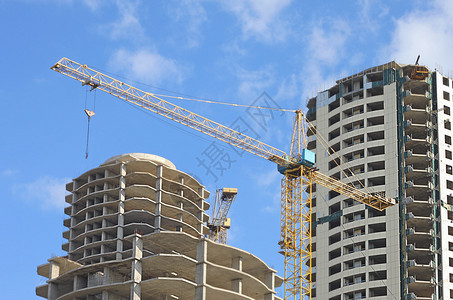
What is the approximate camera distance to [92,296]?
119 meters

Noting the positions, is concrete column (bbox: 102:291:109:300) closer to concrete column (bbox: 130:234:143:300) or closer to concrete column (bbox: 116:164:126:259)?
concrete column (bbox: 130:234:143:300)

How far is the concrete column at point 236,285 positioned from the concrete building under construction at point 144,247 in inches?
4.6

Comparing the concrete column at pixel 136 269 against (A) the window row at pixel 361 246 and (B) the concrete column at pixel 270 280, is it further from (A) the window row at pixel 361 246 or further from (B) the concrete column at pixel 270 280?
(A) the window row at pixel 361 246

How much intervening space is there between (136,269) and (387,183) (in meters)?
58.2

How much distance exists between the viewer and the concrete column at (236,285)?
117 m

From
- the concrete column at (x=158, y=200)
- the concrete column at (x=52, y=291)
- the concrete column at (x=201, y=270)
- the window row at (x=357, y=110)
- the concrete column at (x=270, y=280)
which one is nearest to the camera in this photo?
the concrete column at (x=201, y=270)

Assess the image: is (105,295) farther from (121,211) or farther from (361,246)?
(361,246)

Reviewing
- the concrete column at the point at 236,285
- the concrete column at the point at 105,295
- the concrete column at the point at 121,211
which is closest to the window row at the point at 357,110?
the concrete column at the point at 121,211

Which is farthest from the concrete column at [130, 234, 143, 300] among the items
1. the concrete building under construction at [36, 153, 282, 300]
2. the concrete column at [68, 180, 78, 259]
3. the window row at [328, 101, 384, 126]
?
the window row at [328, 101, 384, 126]

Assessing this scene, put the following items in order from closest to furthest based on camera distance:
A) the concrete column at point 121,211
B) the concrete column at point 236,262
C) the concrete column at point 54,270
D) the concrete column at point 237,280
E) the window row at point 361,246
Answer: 1. the concrete column at point 237,280
2. the concrete column at point 236,262
3. the concrete column at point 54,270
4. the concrete column at point 121,211
5. the window row at point 361,246

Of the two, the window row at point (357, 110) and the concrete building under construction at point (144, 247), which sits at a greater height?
the window row at point (357, 110)

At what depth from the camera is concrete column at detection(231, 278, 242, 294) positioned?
117 metres

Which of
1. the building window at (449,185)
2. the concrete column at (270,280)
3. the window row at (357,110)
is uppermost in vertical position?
the window row at (357,110)

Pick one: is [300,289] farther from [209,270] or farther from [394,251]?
[209,270]
